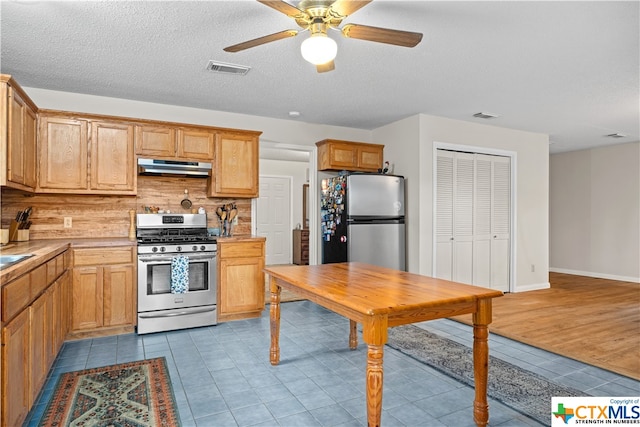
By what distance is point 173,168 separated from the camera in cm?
416

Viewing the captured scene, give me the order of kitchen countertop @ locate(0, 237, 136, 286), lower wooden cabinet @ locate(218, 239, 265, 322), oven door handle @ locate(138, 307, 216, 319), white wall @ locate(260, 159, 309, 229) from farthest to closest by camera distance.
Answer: white wall @ locate(260, 159, 309, 229) → lower wooden cabinet @ locate(218, 239, 265, 322) → oven door handle @ locate(138, 307, 216, 319) → kitchen countertop @ locate(0, 237, 136, 286)

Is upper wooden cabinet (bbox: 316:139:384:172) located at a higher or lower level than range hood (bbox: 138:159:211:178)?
higher

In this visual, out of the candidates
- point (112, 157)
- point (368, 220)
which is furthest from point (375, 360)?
point (112, 157)

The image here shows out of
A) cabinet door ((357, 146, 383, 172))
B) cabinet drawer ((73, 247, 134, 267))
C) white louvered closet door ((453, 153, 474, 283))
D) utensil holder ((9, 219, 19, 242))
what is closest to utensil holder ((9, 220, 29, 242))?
utensil holder ((9, 219, 19, 242))

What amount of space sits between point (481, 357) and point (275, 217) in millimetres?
7020

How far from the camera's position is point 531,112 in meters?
4.73

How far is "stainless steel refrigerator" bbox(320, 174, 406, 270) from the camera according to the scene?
4684mm

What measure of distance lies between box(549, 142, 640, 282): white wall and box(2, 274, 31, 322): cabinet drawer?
27.8 feet

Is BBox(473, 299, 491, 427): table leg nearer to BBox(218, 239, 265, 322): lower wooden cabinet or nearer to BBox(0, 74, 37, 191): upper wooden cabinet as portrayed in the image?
BBox(218, 239, 265, 322): lower wooden cabinet

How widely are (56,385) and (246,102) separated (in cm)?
311

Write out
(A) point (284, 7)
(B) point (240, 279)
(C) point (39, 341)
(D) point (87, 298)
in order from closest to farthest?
(A) point (284, 7) → (C) point (39, 341) → (D) point (87, 298) → (B) point (240, 279)

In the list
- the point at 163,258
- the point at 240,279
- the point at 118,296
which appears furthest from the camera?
the point at 240,279

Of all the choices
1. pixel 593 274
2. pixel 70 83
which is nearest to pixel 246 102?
pixel 70 83

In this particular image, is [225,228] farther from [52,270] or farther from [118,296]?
[52,270]
